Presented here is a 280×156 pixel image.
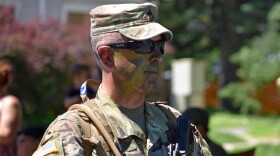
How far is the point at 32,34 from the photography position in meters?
16.8

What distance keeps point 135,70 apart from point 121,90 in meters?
0.10

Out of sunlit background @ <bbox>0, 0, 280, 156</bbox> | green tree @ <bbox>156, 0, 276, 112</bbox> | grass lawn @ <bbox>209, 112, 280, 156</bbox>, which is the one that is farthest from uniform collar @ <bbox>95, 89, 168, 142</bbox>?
green tree @ <bbox>156, 0, 276, 112</bbox>

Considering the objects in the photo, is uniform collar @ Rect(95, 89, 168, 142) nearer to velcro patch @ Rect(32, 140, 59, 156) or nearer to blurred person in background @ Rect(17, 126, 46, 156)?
velcro patch @ Rect(32, 140, 59, 156)

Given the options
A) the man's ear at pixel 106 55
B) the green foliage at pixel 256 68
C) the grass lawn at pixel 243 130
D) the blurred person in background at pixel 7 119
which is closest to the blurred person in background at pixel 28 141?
the blurred person in background at pixel 7 119

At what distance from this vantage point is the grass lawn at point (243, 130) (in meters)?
13.5

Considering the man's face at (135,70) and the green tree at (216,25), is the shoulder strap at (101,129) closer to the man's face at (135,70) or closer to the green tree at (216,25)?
the man's face at (135,70)

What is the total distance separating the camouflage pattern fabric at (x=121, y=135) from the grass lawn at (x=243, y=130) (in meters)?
9.47

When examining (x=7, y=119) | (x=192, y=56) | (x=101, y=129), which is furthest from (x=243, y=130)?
(x=101, y=129)

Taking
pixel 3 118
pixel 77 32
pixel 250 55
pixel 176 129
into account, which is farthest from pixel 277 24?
pixel 176 129

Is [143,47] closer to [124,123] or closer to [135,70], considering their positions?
[135,70]

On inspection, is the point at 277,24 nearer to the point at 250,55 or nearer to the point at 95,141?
the point at 250,55

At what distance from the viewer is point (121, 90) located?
8.91 feet

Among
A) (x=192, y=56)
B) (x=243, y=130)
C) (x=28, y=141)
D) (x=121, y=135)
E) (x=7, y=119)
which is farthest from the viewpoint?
(x=192, y=56)

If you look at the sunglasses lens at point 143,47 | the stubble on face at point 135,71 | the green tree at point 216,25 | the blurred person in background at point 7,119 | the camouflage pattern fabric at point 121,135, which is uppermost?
the sunglasses lens at point 143,47
